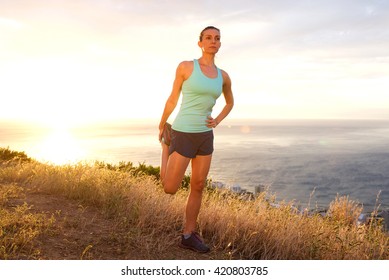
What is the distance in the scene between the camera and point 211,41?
16.3 ft

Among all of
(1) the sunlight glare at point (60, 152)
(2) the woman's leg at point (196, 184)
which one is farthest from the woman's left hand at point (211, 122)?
(1) the sunlight glare at point (60, 152)

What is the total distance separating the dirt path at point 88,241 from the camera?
4.98 meters

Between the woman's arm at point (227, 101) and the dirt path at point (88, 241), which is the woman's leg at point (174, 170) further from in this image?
the dirt path at point (88, 241)

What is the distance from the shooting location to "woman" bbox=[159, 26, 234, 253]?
487 cm

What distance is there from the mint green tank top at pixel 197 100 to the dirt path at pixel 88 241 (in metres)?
1.65

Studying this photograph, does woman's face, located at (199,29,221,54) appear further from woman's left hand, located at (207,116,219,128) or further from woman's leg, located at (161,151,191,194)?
woman's leg, located at (161,151,191,194)

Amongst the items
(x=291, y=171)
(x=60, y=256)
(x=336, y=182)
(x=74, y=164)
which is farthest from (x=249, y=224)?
(x=291, y=171)

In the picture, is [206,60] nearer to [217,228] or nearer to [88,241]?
[217,228]

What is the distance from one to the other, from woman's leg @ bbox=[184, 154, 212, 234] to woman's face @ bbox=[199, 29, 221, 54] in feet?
4.33

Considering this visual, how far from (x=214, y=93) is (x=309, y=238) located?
2588mm

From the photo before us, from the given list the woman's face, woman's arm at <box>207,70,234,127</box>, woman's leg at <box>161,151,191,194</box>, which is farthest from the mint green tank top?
woman's leg at <box>161,151,191,194</box>

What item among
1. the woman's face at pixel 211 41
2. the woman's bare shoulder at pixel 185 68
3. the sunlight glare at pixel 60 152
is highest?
the woman's face at pixel 211 41

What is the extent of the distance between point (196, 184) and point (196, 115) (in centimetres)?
91
